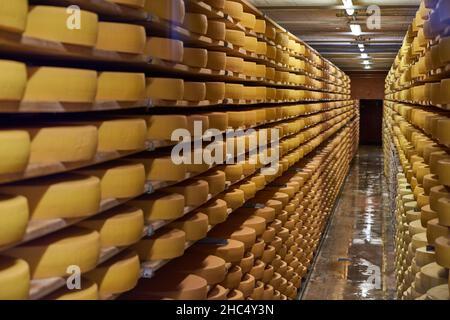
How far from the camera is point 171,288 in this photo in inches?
153

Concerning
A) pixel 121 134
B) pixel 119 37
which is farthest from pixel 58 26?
pixel 121 134

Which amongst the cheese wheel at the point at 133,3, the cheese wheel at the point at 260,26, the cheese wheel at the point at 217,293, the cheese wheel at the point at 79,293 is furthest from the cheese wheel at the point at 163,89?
the cheese wheel at the point at 260,26

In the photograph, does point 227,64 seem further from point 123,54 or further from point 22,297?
point 22,297

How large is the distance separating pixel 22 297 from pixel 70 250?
37cm

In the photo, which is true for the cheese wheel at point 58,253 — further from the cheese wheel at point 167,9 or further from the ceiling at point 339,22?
the ceiling at point 339,22

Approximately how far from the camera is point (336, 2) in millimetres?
9586

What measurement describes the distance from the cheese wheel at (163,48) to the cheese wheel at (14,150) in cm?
130

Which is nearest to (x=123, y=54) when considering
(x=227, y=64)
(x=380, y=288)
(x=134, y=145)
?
(x=134, y=145)

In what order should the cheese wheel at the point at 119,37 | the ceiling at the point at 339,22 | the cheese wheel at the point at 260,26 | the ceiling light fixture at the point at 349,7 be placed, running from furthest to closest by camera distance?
the ceiling at the point at 339,22 → the ceiling light fixture at the point at 349,7 → the cheese wheel at the point at 260,26 → the cheese wheel at the point at 119,37

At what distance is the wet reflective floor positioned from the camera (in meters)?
8.26

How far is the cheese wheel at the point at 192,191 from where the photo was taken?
4.25 meters

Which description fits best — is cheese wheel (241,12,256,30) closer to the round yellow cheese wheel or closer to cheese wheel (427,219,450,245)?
cheese wheel (427,219,450,245)

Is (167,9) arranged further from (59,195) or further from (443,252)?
(443,252)
